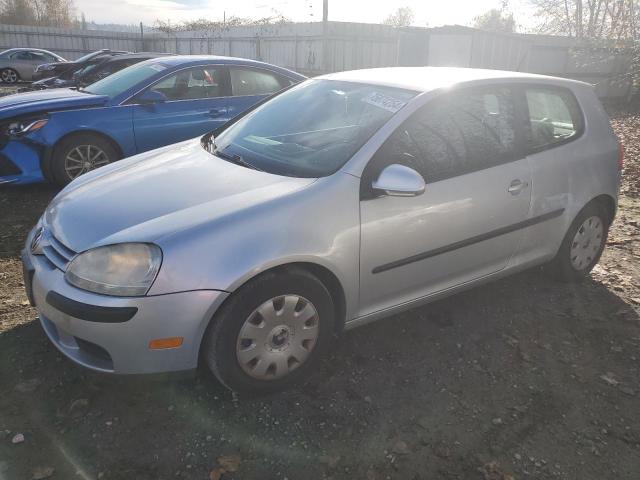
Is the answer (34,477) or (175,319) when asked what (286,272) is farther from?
(34,477)

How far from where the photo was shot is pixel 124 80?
610 centimetres

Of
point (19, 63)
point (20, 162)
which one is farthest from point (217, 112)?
point (19, 63)

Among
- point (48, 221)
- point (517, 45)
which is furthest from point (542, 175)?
point (517, 45)

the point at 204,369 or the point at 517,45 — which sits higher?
the point at 517,45

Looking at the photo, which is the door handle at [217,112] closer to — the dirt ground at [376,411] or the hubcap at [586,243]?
the dirt ground at [376,411]

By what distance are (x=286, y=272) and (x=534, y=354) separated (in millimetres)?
1698

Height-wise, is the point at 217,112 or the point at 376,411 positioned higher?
the point at 217,112

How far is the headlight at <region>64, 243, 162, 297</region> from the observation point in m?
2.22

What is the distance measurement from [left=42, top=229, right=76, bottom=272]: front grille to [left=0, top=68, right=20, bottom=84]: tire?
21294 millimetres

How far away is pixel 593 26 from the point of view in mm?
21172

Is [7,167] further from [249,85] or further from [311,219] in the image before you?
[311,219]

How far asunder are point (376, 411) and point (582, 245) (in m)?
2.33

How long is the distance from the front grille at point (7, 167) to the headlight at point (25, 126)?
27cm

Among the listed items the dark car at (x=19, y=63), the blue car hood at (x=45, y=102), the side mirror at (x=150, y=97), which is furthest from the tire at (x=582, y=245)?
the dark car at (x=19, y=63)
